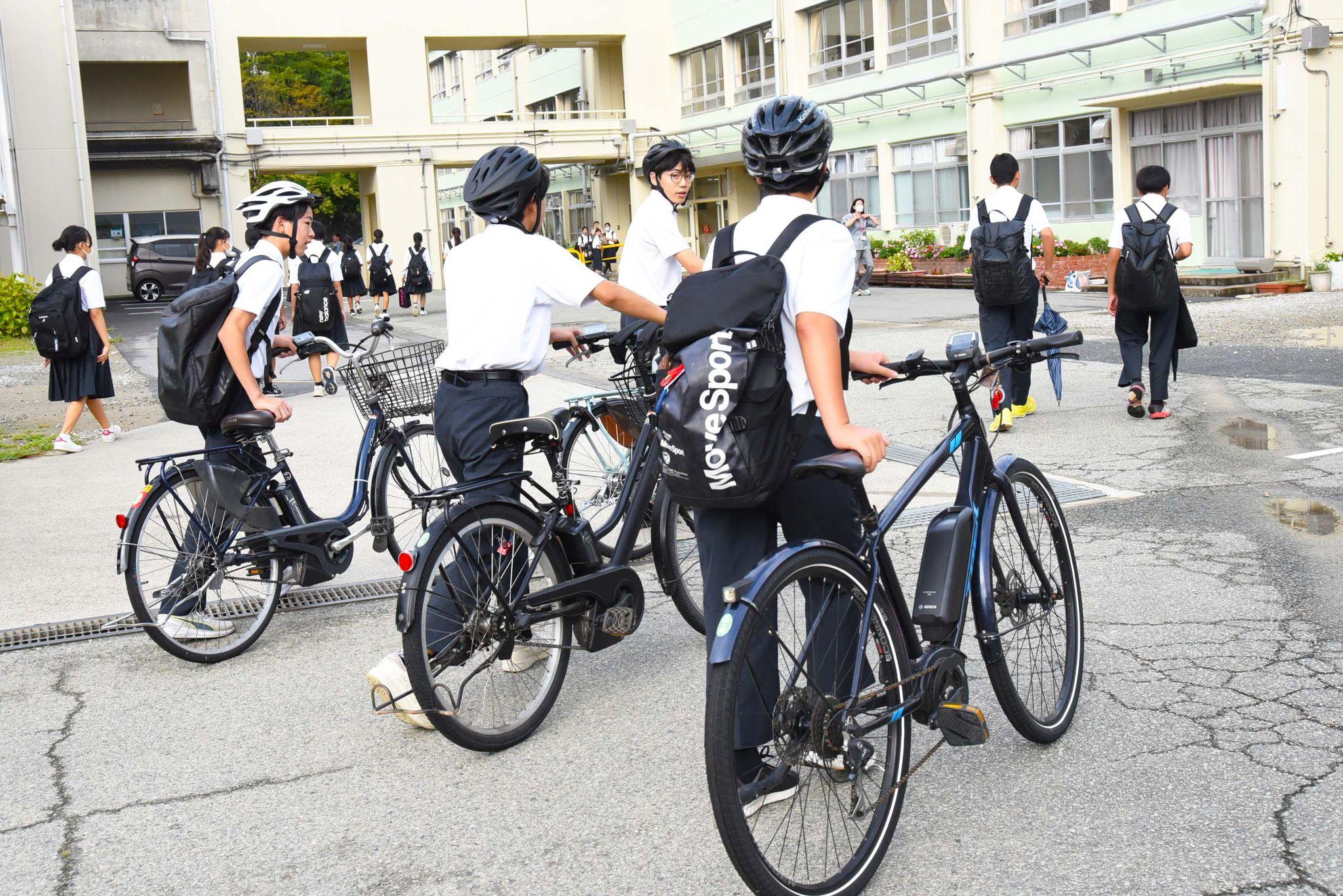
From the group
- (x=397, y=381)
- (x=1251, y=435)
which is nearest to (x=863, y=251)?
(x=1251, y=435)

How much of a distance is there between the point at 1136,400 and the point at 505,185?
6.43 meters

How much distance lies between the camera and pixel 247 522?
5.19m

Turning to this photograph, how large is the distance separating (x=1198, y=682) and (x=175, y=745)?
3.40 meters

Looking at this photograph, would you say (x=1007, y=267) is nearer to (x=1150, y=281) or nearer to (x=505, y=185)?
(x=1150, y=281)

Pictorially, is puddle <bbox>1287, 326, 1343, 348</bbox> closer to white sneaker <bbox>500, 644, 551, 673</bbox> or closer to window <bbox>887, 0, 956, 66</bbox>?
white sneaker <bbox>500, 644, 551, 673</bbox>

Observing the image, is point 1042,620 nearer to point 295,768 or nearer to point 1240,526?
point 295,768

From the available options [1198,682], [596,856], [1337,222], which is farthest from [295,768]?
[1337,222]

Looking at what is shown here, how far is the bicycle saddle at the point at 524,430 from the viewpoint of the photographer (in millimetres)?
4258

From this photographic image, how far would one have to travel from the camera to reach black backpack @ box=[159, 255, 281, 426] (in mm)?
5211

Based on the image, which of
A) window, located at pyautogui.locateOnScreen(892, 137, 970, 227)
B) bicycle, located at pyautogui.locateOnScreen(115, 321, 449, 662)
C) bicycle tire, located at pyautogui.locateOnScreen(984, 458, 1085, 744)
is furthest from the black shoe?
window, located at pyautogui.locateOnScreen(892, 137, 970, 227)

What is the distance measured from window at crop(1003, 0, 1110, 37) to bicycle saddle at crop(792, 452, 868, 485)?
2589 cm

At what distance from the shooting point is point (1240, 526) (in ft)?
21.0

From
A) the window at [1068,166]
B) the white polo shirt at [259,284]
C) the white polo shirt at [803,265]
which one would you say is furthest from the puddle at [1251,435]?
the window at [1068,166]

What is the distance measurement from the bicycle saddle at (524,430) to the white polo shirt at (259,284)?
59.4 inches
